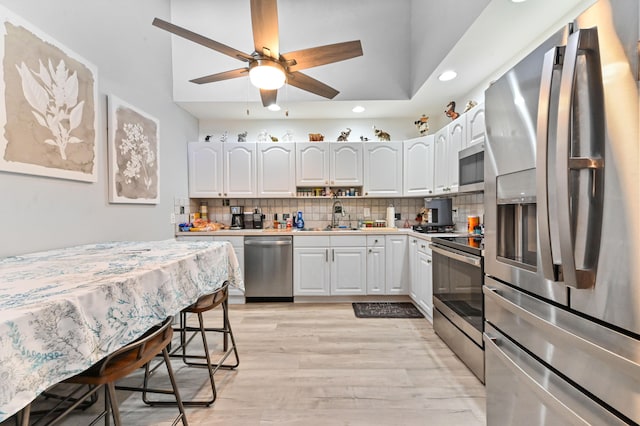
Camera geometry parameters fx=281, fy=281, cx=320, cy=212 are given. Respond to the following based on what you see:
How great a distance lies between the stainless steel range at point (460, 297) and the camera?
1.98 meters

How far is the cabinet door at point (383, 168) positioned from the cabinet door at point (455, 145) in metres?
0.89

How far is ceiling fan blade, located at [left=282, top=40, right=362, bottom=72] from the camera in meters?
1.96

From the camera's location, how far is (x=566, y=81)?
75 centimetres

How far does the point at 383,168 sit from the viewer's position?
3.96 metres

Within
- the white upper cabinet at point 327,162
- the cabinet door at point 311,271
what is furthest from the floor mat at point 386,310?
the white upper cabinet at point 327,162

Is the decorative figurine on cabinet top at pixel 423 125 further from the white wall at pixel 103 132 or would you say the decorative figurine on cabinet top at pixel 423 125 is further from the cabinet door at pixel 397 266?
the white wall at pixel 103 132

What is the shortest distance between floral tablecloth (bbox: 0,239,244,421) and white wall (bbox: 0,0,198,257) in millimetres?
268

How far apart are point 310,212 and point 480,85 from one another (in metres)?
2.63

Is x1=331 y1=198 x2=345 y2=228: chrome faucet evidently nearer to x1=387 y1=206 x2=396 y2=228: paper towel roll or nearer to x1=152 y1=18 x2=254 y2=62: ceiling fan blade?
x1=387 y1=206 x2=396 y2=228: paper towel roll

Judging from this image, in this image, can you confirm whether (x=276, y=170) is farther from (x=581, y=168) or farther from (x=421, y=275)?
(x=581, y=168)

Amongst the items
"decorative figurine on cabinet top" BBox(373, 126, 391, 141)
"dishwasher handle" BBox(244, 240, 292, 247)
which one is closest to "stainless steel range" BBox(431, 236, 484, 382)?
"dishwasher handle" BBox(244, 240, 292, 247)

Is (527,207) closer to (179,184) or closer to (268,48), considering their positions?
(268,48)

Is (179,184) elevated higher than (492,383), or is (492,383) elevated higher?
(179,184)

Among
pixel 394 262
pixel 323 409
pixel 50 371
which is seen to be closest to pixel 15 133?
pixel 50 371
